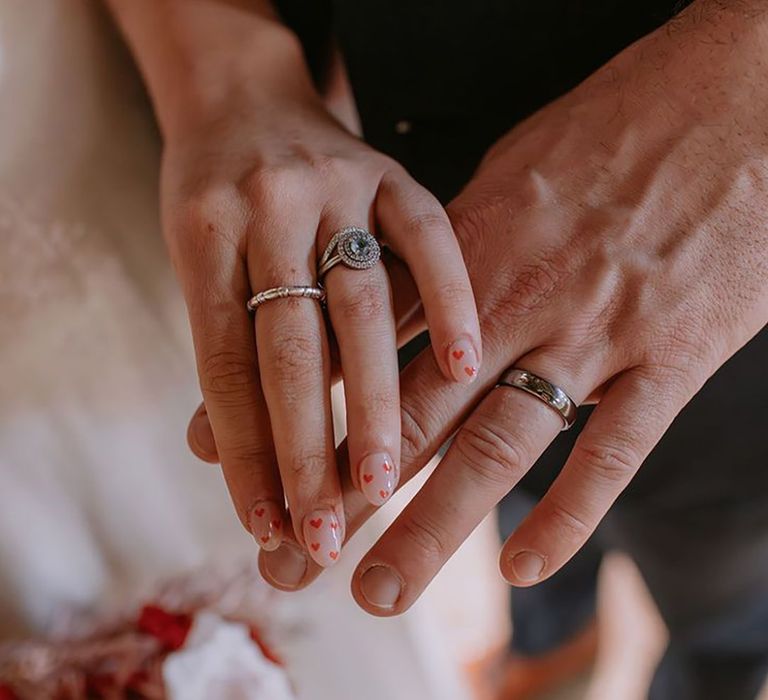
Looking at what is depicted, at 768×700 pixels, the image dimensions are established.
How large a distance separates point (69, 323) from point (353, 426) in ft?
1.42

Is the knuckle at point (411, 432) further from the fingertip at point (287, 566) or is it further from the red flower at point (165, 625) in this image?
the red flower at point (165, 625)

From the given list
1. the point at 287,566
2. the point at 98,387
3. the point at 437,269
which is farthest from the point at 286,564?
the point at 98,387

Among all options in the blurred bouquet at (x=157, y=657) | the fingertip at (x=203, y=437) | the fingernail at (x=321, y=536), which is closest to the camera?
the fingernail at (x=321, y=536)

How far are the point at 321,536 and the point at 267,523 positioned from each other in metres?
0.05

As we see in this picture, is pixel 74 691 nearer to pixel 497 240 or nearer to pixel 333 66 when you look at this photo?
pixel 497 240

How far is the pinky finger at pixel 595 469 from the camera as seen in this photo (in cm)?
61

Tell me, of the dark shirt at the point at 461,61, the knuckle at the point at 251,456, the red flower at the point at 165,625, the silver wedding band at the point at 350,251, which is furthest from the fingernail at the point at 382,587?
the dark shirt at the point at 461,61

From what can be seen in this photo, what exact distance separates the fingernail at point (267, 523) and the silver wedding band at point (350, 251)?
6.3 inches

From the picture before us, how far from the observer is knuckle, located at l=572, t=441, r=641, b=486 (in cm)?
61

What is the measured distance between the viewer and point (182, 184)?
730mm

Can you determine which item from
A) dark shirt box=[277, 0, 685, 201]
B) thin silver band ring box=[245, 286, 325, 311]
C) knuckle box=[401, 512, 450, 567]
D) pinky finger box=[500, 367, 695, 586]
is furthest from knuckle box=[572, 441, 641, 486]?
dark shirt box=[277, 0, 685, 201]

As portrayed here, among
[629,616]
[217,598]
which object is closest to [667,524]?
[217,598]

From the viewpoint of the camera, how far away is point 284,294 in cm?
63

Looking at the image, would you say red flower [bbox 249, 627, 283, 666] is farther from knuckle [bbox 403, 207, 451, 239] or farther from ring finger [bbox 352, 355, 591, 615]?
knuckle [bbox 403, 207, 451, 239]
